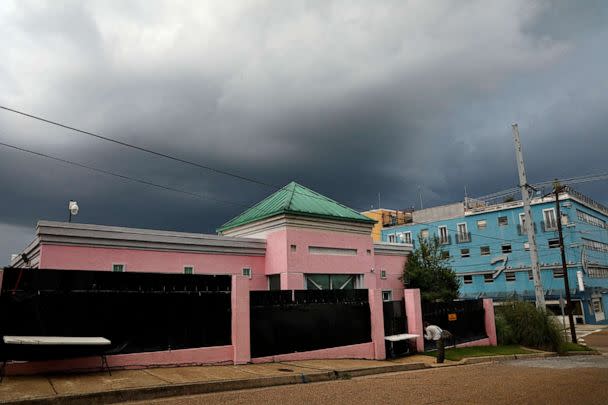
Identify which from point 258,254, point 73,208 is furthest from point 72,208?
point 258,254

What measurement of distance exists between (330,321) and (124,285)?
675cm

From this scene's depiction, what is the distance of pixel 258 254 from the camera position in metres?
21.8

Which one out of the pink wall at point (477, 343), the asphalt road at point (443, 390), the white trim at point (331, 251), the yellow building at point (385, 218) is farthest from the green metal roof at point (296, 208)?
the yellow building at point (385, 218)

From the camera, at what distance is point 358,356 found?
604 inches

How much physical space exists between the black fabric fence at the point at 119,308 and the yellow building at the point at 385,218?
51.9 m

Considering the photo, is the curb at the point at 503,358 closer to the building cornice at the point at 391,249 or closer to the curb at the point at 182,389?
the curb at the point at 182,389

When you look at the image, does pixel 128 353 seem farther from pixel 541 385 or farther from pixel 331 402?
pixel 541 385

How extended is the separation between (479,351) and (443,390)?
33.0ft

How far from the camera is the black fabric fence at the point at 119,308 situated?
952 centimetres

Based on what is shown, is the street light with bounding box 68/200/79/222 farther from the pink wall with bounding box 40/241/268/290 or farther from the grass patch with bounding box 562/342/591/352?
the grass patch with bounding box 562/342/591/352

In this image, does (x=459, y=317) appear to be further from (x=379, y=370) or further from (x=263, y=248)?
(x=263, y=248)

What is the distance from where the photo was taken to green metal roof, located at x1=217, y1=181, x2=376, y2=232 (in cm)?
2196

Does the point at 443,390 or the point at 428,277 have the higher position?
the point at 428,277

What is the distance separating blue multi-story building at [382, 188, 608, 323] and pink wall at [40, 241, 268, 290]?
33193mm
